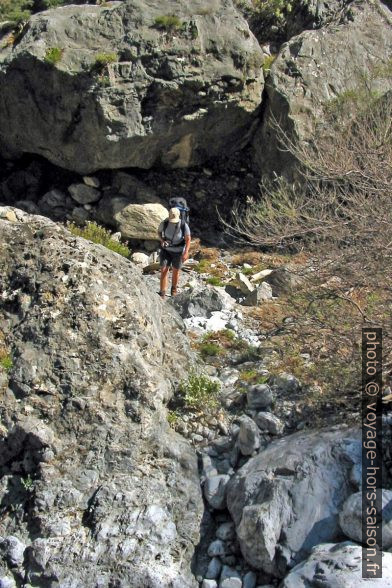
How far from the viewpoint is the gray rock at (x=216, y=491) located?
602 cm

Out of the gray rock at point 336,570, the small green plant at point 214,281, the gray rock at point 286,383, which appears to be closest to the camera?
the gray rock at point 336,570

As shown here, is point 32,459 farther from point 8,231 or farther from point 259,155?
point 259,155

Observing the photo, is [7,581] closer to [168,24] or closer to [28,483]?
[28,483]

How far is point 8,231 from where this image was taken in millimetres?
7551

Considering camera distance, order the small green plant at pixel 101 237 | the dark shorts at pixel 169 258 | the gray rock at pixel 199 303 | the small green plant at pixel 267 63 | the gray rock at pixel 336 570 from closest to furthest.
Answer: the gray rock at pixel 336 570
the gray rock at pixel 199 303
the dark shorts at pixel 169 258
the small green plant at pixel 101 237
the small green plant at pixel 267 63

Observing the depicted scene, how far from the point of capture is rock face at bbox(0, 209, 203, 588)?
554cm

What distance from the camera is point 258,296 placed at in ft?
33.4

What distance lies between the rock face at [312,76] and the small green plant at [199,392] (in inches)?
270

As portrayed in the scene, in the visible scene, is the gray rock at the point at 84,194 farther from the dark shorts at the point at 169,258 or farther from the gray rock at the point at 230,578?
the gray rock at the point at 230,578

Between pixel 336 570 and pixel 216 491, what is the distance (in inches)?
60.8

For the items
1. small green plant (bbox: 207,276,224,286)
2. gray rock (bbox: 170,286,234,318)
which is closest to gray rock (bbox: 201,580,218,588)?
gray rock (bbox: 170,286,234,318)

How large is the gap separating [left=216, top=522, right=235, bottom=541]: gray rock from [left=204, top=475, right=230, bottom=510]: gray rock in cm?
20

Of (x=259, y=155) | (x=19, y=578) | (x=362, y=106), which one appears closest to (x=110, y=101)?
(x=259, y=155)

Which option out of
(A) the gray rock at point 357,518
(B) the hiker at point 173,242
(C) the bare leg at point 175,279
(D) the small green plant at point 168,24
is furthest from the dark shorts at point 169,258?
(D) the small green plant at point 168,24
